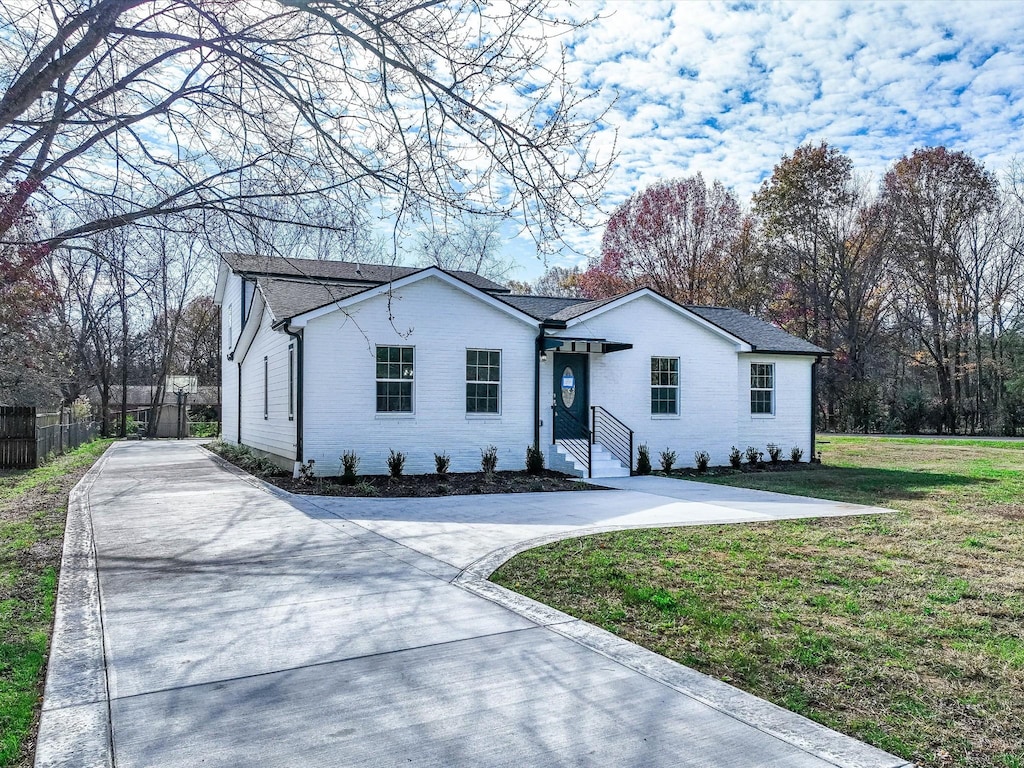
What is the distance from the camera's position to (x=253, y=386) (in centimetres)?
1909

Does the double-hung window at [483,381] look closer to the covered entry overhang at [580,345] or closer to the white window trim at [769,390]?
the covered entry overhang at [580,345]

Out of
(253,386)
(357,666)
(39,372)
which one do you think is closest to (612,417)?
(253,386)

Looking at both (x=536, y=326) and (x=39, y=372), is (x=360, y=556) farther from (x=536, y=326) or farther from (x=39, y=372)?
(x=39, y=372)

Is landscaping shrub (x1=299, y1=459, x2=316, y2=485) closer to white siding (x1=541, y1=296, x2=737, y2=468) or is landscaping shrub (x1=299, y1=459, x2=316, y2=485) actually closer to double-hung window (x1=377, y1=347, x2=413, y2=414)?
double-hung window (x1=377, y1=347, x2=413, y2=414)

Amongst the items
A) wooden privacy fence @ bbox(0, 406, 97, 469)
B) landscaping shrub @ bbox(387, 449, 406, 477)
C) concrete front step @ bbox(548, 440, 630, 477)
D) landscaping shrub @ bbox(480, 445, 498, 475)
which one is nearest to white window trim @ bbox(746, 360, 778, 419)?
concrete front step @ bbox(548, 440, 630, 477)

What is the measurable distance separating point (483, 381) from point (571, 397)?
7.32ft

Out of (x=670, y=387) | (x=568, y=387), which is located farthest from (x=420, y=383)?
(x=670, y=387)

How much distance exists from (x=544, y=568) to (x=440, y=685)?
2660 millimetres

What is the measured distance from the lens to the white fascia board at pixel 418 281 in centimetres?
1289

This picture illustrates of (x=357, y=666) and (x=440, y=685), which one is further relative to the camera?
(x=357, y=666)

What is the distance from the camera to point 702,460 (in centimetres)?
1614

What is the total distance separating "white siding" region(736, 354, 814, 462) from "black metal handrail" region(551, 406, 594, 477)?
4.41m

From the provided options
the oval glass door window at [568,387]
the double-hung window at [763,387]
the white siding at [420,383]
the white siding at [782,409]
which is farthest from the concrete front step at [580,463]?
the double-hung window at [763,387]

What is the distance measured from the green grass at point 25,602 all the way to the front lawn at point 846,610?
3067 millimetres
